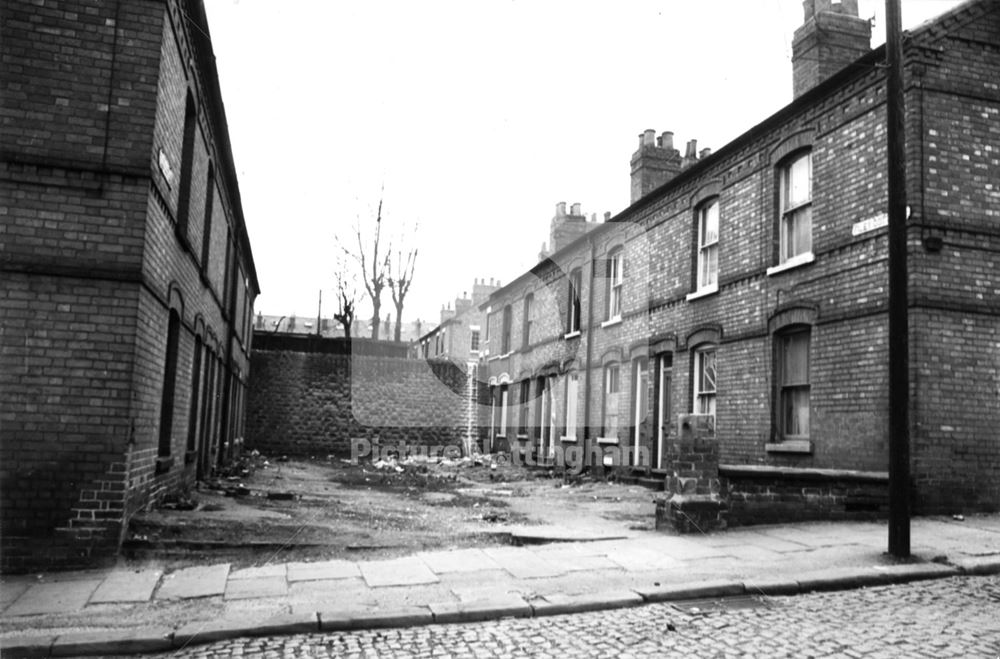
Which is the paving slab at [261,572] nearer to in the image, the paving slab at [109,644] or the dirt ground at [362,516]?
the dirt ground at [362,516]

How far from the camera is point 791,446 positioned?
38.3 feet

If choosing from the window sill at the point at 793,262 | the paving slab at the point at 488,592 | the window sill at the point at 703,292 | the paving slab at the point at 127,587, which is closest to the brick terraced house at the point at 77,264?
the paving slab at the point at 127,587

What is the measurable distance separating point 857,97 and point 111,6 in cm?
979

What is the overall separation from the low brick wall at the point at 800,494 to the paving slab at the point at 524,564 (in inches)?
116

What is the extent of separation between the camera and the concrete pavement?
523 centimetres

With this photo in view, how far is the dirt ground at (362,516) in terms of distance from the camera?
7605 millimetres

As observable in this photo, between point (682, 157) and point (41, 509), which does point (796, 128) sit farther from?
point (41, 509)

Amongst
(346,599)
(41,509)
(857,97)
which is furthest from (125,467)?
(857,97)

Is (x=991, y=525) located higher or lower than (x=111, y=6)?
lower

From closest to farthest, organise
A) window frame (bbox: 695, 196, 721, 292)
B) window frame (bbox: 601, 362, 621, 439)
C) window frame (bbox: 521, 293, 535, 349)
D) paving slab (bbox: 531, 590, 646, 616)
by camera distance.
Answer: paving slab (bbox: 531, 590, 646, 616)
window frame (bbox: 695, 196, 721, 292)
window frame (bbox: 601, 362, 621, 439)
window frame (bbox: 521, 293, 535, 349)

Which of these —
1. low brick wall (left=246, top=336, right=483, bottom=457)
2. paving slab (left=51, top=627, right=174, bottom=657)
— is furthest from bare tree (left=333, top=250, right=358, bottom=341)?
paving slab (left=51, top=627, right=174, bottom=657)

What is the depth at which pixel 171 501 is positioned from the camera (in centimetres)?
987

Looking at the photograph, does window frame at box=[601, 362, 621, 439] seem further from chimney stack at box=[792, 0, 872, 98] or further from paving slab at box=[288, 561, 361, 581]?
paving slab at box=[288, 561, 361, 581]

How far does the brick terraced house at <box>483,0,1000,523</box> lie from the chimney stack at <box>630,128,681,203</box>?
7.88 feet
